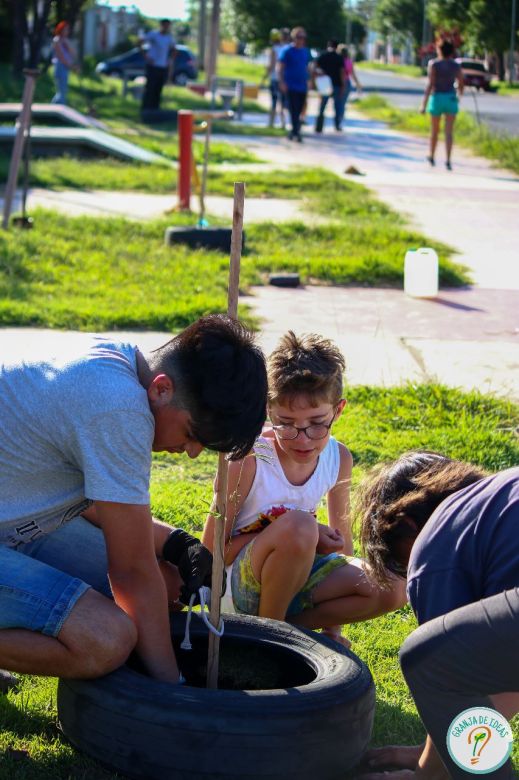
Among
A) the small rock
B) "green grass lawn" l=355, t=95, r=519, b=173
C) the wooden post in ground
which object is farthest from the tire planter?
"green grass lawn" l=355, t=95, r=519, b=173

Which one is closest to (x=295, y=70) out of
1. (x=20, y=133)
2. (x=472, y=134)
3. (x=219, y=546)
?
(x=472, y=134)

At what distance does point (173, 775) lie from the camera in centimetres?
251

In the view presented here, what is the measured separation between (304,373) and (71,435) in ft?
2.78

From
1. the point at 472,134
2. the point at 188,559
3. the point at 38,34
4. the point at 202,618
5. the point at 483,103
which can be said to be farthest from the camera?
the point at 483,103

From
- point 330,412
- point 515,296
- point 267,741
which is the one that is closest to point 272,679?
point 267,741

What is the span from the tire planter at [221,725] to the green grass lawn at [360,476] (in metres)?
0.07

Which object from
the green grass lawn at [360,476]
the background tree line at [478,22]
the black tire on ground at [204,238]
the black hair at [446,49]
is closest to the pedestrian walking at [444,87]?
the black hair at [446,49]

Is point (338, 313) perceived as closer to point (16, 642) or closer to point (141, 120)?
point (16, 642)

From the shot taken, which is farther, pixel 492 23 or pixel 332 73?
pixel 492 23

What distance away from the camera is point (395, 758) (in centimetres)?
281

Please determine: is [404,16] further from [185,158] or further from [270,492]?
[270,492]

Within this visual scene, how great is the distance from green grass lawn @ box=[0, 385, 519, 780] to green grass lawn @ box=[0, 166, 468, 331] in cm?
186

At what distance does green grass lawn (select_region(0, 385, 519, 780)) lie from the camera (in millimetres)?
2781

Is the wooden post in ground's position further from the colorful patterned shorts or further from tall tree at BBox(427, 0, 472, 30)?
tall tree at BBox(427, 0, 472, 30)
